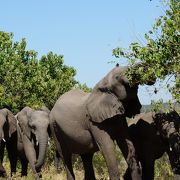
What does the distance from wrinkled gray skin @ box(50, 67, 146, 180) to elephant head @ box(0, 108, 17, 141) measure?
381 cm

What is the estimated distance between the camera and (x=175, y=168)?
11133 millimetres

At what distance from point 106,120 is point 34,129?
4460 mm

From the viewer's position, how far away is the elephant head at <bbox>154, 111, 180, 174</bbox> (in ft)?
36.1

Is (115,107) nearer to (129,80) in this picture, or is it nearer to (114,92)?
(114,92)

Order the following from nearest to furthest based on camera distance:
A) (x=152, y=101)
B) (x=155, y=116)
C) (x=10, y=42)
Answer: (x=152, y=101)
(x=155, y=116)
(x=10, y=42)

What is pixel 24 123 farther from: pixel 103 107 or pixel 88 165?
pixel 103 107

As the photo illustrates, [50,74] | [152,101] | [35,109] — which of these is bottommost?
[152,101]

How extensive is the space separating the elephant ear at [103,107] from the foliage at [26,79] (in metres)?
11.2

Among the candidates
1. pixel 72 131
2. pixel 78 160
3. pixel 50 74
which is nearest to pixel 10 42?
pixel 50 74

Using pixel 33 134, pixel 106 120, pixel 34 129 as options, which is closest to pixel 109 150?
pixel 106 120

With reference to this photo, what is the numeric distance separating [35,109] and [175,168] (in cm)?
656

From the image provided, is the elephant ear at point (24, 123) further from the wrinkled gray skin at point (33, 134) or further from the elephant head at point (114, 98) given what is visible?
the elephant head at point (114, 98)

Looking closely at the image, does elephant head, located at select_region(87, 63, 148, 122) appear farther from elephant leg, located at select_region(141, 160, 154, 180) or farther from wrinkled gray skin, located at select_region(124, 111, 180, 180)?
elephant leg, located at select_region(141, 160, 154, 180)

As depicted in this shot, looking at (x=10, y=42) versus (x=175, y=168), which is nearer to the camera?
(x=175, y=168)
